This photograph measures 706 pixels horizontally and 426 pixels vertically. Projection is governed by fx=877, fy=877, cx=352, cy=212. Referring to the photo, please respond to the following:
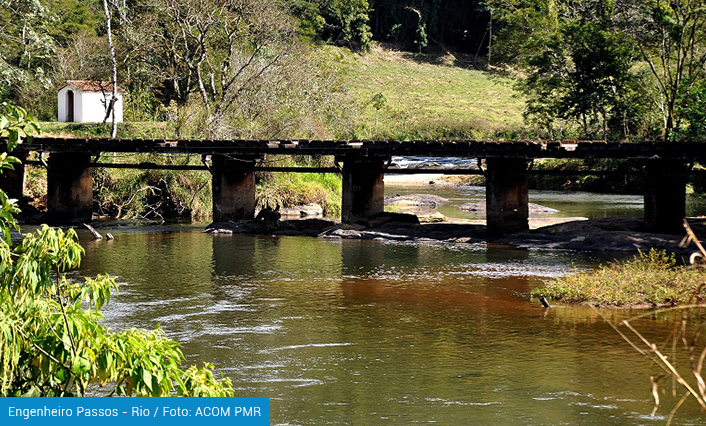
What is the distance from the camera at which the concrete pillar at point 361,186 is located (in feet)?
99.8

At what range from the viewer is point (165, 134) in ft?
137

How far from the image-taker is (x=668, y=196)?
2695 centimetres

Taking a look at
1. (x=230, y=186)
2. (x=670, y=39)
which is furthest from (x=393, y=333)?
(x=670, y=39)

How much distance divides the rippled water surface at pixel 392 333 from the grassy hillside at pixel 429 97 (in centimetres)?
Result: 4111

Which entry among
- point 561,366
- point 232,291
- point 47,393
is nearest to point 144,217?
point 232,291

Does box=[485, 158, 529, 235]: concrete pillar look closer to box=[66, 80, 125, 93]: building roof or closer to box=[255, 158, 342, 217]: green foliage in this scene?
box=[255, 158, 342, 217]: green foliage

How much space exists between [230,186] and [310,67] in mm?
19100

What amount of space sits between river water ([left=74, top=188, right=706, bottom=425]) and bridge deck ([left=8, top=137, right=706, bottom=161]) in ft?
11.4

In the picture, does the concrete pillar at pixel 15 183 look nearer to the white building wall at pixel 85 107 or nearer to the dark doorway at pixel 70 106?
the white building wall at pixel 85 107

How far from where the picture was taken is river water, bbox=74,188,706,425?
11.7 metres

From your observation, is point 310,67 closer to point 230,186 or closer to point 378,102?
point 230,186

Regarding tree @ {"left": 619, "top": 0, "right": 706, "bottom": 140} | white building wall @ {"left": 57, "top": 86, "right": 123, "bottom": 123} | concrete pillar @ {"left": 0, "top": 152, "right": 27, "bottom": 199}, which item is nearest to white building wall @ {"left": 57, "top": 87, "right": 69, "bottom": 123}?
white building wall @ {"left": 57, "top": 86, "right": 123, "bottom": 123}

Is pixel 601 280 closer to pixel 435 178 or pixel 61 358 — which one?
pixel 61 358

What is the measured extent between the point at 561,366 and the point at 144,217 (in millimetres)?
26480
